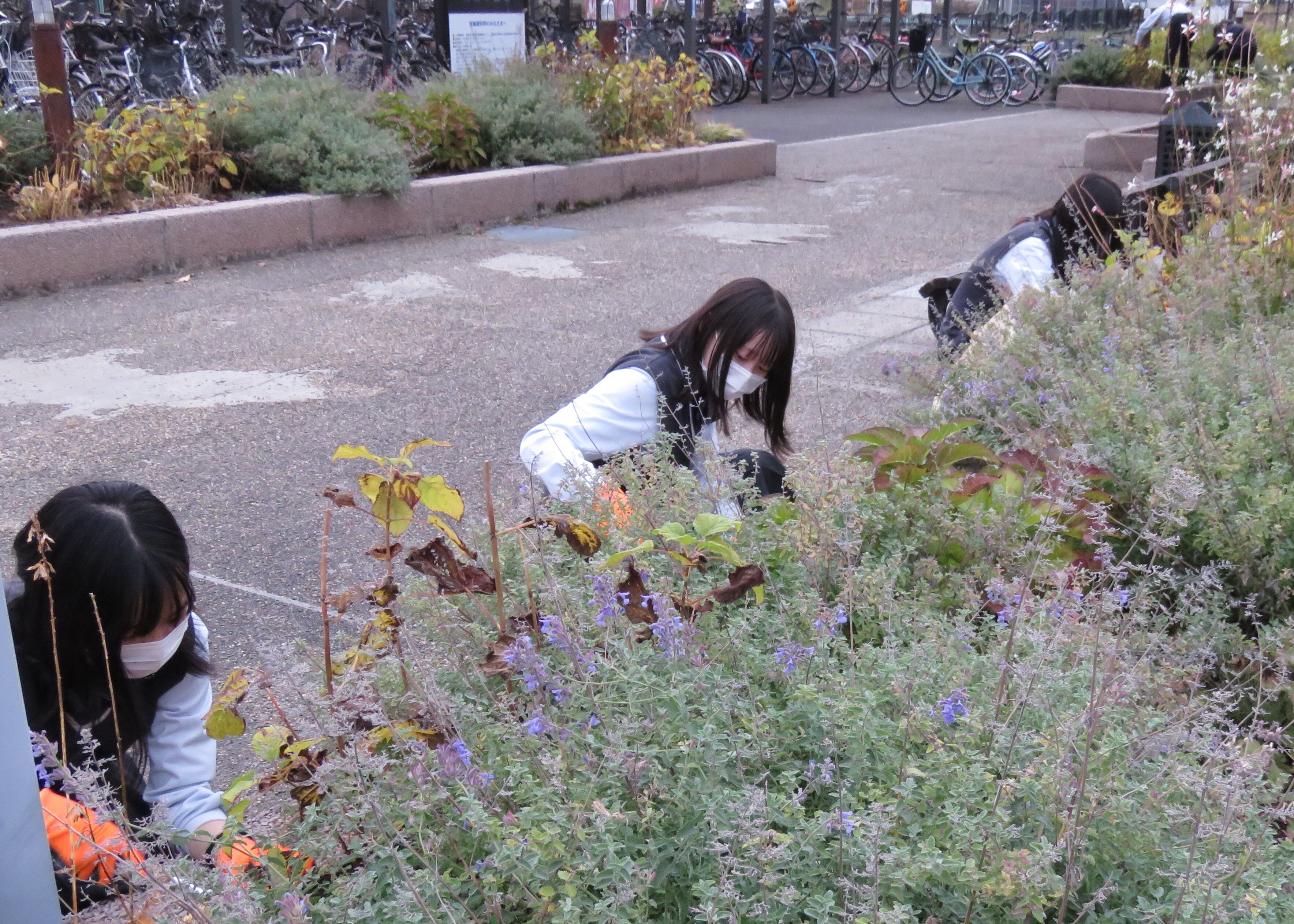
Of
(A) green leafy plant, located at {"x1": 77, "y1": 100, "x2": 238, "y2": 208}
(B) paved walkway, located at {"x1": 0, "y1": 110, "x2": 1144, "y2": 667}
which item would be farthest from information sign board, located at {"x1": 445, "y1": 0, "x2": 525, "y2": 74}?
(A) green leafy plant, located at {"x1": 77, "y1": 100, "x2": 238, "y2": 208}

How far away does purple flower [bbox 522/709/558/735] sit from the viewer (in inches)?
60.5

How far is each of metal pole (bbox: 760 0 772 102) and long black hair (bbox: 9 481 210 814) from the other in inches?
752

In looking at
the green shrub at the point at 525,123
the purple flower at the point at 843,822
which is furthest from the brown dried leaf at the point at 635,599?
the green shrub at the point at 525,123

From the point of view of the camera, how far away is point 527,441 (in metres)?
3.08

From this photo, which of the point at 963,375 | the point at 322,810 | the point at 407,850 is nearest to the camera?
the point at 407,850

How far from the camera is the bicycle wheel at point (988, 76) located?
878 inches

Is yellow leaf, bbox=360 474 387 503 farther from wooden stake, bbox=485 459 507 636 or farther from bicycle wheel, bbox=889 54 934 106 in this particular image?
bicycle wheel, bbox=889 54 934 106

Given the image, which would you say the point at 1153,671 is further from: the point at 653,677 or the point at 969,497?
the point at 653,677

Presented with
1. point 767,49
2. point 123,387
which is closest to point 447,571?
point 123,387

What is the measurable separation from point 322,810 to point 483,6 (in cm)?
1207

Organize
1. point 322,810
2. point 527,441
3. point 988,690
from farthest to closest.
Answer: point 527,441 < point 988,690 < point 322,810

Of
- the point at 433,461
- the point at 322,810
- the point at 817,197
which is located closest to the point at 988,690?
the point at 322,810

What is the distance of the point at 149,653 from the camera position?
85.4 inches

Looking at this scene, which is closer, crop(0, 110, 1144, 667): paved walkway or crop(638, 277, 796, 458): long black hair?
crop(638, 277, 796, 458): long black hair
